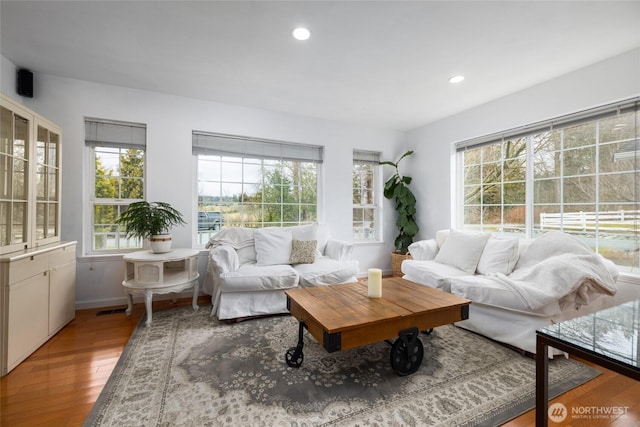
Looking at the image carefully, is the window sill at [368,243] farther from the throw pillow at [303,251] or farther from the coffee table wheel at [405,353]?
the coffee table wheel at [405,353]

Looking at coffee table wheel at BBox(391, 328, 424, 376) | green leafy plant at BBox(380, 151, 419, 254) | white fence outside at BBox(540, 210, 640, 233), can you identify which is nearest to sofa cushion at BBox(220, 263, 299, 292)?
coffee table wheel at BBox(391, 328, 424, 376)

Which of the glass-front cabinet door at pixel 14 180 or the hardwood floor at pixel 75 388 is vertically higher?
the glass-front cabinet door at pixel 14 180

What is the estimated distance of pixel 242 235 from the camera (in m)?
3.28

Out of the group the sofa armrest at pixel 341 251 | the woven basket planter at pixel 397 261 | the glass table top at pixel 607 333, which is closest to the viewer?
the glass table top at pixel 607 333

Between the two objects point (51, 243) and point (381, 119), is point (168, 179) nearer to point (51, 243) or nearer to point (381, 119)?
point (51, 243)

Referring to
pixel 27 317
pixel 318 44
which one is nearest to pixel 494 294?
pixel 318 44

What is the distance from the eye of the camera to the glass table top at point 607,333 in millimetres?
962

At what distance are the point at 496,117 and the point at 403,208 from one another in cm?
173

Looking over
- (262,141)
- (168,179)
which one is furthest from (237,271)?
(262,141)

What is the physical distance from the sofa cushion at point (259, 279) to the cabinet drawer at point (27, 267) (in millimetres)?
1363

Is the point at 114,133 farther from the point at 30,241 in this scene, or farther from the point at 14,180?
the point at 30,241

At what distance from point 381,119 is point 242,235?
267cm

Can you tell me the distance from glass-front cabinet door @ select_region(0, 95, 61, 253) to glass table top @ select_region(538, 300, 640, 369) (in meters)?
3.33

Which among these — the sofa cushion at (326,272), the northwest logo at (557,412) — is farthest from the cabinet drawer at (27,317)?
the northwest logo at (557,412)
